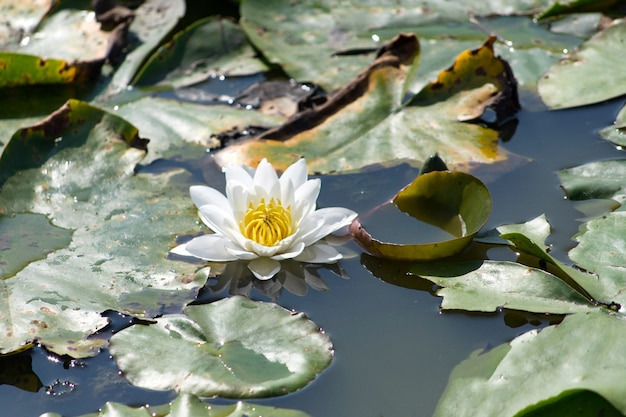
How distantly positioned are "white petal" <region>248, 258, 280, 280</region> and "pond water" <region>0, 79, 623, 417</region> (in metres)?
0.05

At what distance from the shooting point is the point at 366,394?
1784 millimetres

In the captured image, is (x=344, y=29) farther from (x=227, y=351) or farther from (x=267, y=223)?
(x=227, y=351)

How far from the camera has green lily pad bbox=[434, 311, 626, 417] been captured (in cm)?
159

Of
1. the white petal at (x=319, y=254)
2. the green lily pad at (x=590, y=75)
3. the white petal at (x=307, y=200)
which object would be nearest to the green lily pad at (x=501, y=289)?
the white petal at (x=319, y=254)

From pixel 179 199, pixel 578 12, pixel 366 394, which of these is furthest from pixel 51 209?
pixel 578 12

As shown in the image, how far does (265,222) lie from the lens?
2.20 m

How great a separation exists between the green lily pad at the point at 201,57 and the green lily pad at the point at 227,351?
4.98ft

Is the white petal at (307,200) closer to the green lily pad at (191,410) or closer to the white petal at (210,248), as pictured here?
the white petal at (210,248)

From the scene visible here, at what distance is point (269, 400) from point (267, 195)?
693 millimetres

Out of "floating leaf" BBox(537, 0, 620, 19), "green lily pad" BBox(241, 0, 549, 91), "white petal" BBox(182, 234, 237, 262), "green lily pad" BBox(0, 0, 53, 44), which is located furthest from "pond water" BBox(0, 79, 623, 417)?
"green lily pad" BBox(0, 0, 53, 44)

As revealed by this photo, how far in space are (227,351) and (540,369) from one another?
2.33 ft

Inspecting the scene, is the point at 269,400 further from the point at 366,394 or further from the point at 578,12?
the point at 578,12

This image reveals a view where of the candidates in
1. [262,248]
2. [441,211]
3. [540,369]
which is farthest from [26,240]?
[540,369]

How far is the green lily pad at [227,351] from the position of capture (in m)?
1.79
